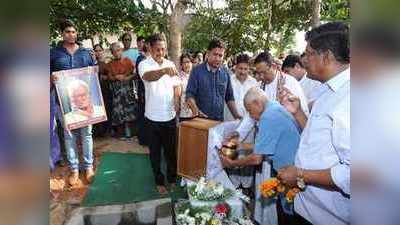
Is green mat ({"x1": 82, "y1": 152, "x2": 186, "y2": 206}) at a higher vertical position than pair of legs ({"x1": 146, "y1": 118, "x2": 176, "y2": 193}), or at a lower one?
lower

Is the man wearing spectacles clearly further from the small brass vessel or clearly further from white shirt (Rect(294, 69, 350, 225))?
white shirt (Rect(294, 69, 350, 225))

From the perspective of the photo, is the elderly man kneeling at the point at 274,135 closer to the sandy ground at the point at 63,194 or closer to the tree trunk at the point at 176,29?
the sandy ground at the point at 63,194

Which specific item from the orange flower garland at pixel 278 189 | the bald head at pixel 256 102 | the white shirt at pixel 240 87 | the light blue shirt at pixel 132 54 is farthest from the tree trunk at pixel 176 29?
the orange flower garland at pixel 278 189

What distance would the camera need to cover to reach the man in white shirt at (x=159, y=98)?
4.14 m

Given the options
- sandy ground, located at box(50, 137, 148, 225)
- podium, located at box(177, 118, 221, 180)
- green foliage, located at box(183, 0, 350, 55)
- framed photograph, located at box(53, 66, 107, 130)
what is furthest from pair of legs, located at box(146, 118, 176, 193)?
green foliage, located at box(183, 0, 350, 55)

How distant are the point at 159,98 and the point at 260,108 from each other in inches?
54.9

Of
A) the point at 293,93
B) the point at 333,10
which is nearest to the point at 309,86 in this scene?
the point at 293,93

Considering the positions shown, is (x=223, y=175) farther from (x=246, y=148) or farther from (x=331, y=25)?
(x=331, y=25)

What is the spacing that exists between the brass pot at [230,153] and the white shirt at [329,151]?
137 cm

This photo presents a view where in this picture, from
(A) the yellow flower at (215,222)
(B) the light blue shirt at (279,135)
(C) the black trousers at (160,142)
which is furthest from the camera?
(C) the black trousers at (160,142)

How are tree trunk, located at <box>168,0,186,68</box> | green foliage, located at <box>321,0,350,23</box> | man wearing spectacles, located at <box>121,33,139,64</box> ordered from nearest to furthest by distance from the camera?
tree trunk, located at <box>168,0,186,68</box>
man wearing spectacles, located at <box>121,33,139,64</box>
green foliage, located at <box>321,0,350,23</box>

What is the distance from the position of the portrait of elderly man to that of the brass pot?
144 centimetres

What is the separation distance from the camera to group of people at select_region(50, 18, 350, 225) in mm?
1938

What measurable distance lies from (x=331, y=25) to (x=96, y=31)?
548cm
